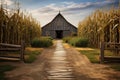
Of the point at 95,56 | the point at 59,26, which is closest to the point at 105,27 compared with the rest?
the point at 95,56

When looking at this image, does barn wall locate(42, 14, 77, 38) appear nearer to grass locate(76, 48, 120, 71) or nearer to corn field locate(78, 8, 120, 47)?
corn field locate(78, 8, 120, 47)

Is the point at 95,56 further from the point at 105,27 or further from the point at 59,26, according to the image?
the point at 59,26

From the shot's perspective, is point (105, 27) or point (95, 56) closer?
point (95, 56)

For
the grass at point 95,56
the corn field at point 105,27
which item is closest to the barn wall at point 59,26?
the corn field at point 105,27

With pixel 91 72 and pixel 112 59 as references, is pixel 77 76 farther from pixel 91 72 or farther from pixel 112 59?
pixel 112 59

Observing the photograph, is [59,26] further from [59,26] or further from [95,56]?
[95,56]

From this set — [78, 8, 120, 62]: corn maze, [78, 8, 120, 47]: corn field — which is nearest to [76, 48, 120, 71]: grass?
[78, 8, 120, 62]: corn maze

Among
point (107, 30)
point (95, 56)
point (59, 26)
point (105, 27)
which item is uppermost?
point (59, 26)

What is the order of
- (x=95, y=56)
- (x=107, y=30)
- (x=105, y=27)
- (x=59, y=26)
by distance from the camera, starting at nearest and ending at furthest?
1. (x=95, y=56)
2. (x=105, y=27)
3. (x=107, y=30)
4. (x=59, y=26)

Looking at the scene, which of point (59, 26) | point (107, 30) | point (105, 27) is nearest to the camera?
point (105, 27)

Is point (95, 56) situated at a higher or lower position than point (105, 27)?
lower

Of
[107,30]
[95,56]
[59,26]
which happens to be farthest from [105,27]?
[59,26]

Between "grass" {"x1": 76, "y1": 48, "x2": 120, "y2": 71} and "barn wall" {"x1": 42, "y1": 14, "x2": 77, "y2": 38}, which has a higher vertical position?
"barn wall" {"x1": 42, "y1": 14, "x2": 77, "y2": 38}

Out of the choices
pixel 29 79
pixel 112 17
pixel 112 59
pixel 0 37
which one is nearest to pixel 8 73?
pixel 29 79
